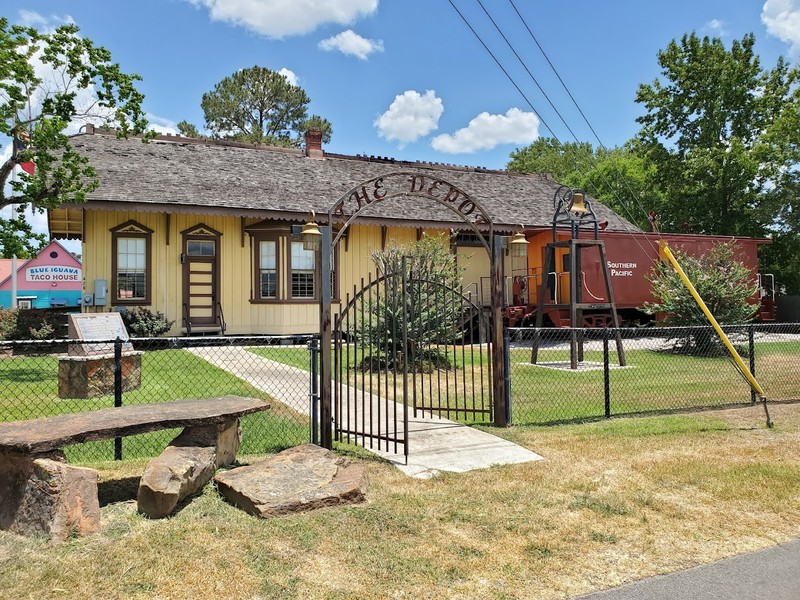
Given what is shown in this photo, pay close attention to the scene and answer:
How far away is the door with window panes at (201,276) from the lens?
16.9m

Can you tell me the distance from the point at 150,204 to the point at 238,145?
6406 mm

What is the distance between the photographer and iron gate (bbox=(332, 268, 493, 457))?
6.32 metres

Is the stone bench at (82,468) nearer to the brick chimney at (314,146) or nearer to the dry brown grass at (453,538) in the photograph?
the dry brown grass at (453,538)

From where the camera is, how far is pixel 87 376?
352 inches

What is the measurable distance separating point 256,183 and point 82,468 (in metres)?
15.1

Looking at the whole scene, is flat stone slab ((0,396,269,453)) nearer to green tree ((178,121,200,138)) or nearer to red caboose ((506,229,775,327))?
red caboose ((506,229,775,327))

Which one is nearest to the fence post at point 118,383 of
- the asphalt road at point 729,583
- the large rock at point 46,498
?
the large rock at point 46,498

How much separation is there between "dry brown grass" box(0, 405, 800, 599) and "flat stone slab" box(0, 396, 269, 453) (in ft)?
1.86

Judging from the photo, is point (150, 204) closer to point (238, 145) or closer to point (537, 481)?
point (238, 145)

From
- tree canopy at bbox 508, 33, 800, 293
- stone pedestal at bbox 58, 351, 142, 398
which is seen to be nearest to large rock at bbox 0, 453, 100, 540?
stone pedestal at bbox 58, 351, 142, 398

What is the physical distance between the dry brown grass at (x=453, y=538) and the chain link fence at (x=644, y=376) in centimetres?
264

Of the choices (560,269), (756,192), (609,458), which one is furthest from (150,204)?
(756,192)

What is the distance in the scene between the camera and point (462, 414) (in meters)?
8.67

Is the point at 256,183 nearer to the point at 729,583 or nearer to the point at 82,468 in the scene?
the point at 82,468
